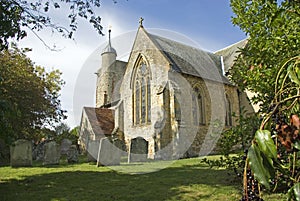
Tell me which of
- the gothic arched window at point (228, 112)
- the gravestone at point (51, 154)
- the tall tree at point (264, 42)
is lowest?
the gravestone at point (51, 154)

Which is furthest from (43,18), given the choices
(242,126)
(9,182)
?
(242,126)

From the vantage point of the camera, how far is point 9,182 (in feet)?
29.1

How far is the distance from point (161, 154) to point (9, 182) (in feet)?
33.5

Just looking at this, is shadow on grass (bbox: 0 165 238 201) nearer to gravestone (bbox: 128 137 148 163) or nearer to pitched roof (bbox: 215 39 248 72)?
gravestone (bbox: 128 137 148 163)

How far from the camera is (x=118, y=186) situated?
8.09m

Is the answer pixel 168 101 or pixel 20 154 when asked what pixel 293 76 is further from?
pixel 168 101

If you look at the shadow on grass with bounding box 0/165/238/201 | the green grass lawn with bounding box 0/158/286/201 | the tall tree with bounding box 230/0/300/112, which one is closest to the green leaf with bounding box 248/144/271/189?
the tall tree with bounding box 230/0/300/112

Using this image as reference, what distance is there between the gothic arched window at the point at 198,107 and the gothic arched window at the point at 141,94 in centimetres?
334

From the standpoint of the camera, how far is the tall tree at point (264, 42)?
3602mm

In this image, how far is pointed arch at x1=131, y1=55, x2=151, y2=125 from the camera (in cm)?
2006

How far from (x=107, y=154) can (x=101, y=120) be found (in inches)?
492

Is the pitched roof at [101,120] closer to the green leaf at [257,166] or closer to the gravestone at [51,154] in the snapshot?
the gravestone at [51,154]

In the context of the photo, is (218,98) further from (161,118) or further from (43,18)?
(43,18)

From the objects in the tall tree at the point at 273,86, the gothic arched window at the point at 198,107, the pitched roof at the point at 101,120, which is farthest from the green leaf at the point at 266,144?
the pitched roof at the point at 101,120
